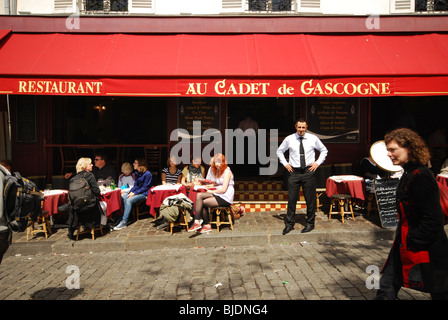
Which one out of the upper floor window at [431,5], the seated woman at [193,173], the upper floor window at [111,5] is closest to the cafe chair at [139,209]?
the seated woman at [193,173]

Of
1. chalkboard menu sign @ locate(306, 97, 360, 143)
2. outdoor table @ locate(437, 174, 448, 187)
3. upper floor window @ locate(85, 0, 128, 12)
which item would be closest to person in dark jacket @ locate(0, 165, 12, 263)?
upper floor window @ locate(85, 0, 128, 12)

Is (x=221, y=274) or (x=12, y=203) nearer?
(x=12, y=203)

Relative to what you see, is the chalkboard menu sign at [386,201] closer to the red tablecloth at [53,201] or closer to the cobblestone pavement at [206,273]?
the cobblestone pavement at [206,273]

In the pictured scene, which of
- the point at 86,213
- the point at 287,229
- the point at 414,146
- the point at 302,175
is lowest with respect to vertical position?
the point at 287,229

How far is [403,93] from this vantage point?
255 inches

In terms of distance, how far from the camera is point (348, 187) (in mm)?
6922

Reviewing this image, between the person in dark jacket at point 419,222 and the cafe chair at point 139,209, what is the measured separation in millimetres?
5591

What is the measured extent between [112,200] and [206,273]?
9.42 feet

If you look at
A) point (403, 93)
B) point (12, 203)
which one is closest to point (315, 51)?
point (403, 93)

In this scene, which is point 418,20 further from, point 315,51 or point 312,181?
point 312,181

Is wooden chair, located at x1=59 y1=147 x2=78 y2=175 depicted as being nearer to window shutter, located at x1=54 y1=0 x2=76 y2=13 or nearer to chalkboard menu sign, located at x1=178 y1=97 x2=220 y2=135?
chalkboard menu sign, located at x1=178 y1=97 x2=220 y2=135

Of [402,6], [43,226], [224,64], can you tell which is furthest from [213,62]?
[402,6]

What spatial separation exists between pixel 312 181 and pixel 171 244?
2.76m

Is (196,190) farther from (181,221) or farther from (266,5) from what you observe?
(266,5)
